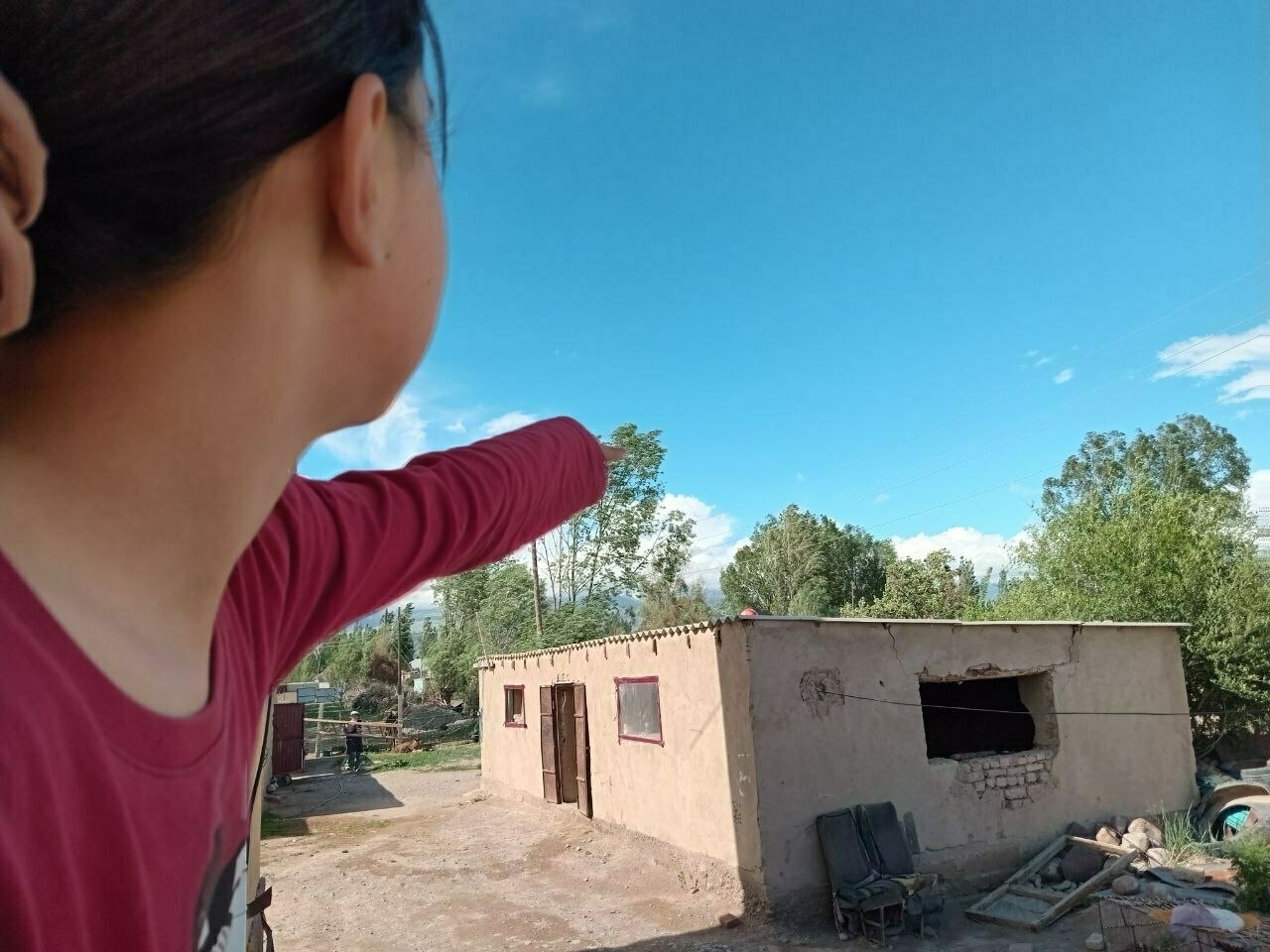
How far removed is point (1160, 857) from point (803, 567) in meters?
25.5

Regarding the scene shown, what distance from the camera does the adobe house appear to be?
820cm

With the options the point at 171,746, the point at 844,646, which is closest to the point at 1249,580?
the point at 844,646

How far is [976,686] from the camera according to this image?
443 inches

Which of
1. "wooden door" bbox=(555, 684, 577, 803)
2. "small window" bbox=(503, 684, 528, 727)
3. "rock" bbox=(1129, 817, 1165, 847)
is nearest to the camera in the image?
"rock" bbox=(1129, 817, 1165, 847)

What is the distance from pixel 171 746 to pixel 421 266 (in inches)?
12.7

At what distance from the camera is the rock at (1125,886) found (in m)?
8.11

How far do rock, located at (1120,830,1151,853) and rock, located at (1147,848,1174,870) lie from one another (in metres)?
0.08

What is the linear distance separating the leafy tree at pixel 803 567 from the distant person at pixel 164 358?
3299 cm

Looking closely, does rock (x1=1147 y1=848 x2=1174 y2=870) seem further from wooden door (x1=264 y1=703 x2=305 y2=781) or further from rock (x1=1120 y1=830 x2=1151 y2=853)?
wooden door (x1=264 y1=703 x2=305 y2=781)

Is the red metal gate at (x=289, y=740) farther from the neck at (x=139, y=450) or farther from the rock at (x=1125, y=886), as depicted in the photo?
the neck at (x=139, y=450)

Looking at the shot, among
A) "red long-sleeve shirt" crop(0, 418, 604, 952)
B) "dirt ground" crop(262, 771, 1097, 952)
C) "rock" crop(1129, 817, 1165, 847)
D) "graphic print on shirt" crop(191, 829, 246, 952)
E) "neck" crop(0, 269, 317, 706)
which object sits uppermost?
"neck" crop(0, 269, 317, 706)

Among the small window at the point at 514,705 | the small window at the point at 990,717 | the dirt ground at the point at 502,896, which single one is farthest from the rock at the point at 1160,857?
the small window at the point at 514,705

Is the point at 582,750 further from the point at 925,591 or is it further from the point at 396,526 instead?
the point at 925,591

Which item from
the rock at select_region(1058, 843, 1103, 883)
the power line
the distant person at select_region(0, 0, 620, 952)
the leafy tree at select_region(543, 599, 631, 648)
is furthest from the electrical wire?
the distant person at select_region(0, 0, 620, 952)
